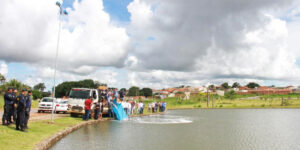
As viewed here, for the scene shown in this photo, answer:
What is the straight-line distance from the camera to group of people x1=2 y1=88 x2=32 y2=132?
37.7 ft

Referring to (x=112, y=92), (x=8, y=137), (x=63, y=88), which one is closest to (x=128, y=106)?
(x=112, y=92)

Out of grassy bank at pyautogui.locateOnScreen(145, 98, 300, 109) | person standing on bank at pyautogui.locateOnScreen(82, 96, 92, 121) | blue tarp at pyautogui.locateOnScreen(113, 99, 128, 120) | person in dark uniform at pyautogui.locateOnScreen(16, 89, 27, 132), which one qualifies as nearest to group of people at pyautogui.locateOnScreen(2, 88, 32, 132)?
person in dark uniform at pyautogui.locateOnScreen(16, 89, 27, 132)

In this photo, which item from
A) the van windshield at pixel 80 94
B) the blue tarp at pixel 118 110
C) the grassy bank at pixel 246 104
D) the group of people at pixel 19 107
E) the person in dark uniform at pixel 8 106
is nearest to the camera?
the group of people at pixel 19 107

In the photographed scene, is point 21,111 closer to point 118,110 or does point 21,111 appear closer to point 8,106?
point 8,106

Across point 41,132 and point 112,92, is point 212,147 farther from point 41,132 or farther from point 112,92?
point 112,92

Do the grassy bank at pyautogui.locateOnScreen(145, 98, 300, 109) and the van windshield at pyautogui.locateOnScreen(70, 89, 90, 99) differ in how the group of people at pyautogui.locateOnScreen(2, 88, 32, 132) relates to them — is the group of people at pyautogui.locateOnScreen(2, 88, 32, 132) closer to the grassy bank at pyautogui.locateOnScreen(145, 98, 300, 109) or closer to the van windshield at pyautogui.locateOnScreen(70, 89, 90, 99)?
the van windshield at pyautogui.locateOnScreen(70, 89, 90, 99)

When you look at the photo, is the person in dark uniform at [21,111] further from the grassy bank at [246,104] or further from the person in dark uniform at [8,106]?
the grassy bank at [246,104]

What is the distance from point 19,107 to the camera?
1180 cm

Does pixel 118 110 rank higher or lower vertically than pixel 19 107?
lower

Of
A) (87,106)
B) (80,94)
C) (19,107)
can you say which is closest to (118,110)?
(80,94)

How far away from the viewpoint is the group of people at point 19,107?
11492 millimetres

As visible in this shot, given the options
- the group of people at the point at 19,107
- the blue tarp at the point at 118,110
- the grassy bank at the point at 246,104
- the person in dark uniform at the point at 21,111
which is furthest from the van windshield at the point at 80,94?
the grassy bank at the point at 246,104

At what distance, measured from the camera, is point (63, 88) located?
110438 millimetres

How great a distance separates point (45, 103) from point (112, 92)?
20.9 feet
